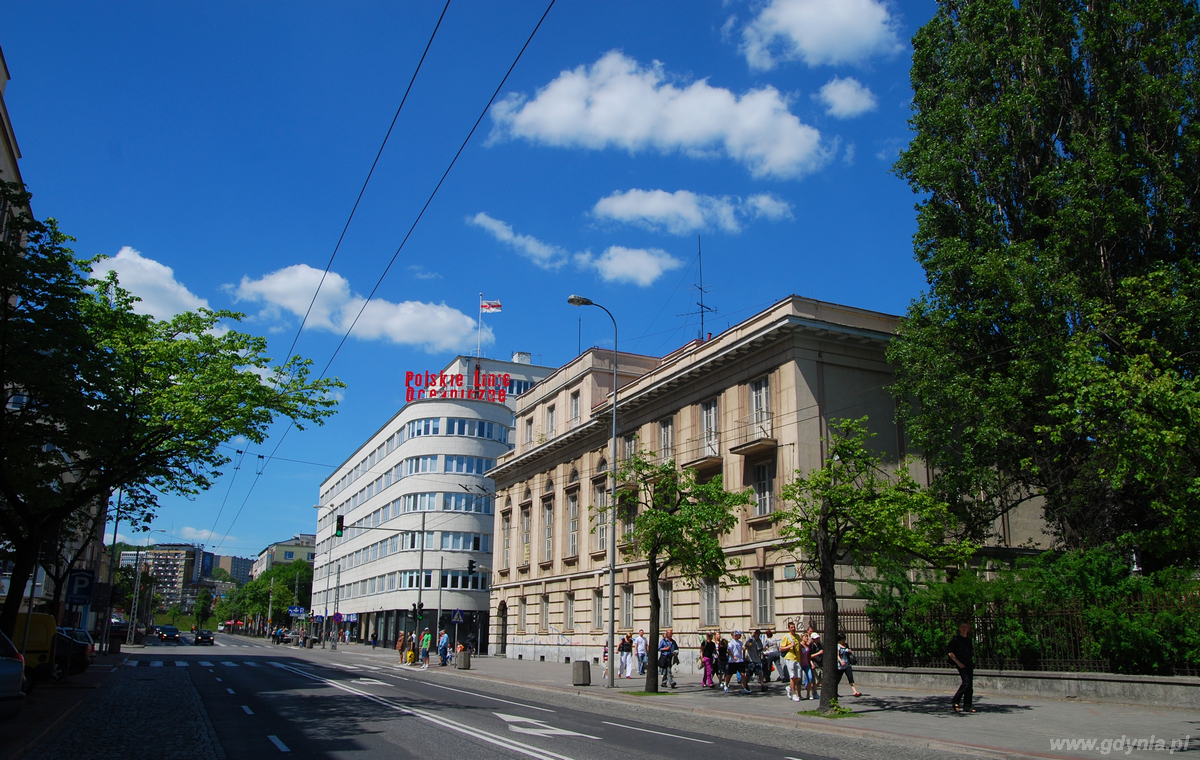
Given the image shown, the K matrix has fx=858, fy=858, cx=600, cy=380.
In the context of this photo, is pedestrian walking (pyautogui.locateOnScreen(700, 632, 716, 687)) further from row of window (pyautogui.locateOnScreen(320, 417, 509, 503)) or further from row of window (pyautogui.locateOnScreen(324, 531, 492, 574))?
row of window (pyautogui.locateOnScreen(320, 417, 509, 503))

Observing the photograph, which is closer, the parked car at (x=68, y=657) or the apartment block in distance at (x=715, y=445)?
the parked car at (x=68, y=657)

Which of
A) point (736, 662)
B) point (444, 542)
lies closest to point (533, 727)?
point (736, 662)

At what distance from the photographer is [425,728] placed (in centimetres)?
1411

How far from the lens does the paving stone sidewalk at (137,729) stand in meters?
11.2

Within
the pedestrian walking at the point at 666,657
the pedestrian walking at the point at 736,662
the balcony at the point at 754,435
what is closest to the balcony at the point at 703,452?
the balcony at the point at 754,435

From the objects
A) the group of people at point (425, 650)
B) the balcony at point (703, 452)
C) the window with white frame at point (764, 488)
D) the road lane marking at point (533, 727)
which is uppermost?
the balcony at point (703, 452)

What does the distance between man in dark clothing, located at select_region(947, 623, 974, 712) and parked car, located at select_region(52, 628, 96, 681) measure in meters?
22.3

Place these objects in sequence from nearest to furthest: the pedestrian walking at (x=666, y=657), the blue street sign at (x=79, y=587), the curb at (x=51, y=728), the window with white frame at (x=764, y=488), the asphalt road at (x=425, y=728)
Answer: the curb at (x=51, y=728)
the asphalt road at (x=425, y=728)
the blue street sign at (x=79, y=587)
the pedestrian walking at (x=666, y=657)
the window with white frame at (x=764, y=488)

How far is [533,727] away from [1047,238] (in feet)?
67.7

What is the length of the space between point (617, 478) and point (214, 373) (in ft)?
37.5

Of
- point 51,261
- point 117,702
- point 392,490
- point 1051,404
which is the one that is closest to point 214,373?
point 51,261

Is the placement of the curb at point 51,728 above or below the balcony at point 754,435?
below

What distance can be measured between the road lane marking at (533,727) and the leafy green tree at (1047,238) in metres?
14.9

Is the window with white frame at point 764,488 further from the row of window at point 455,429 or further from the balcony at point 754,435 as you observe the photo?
the row of window at point 455,429
